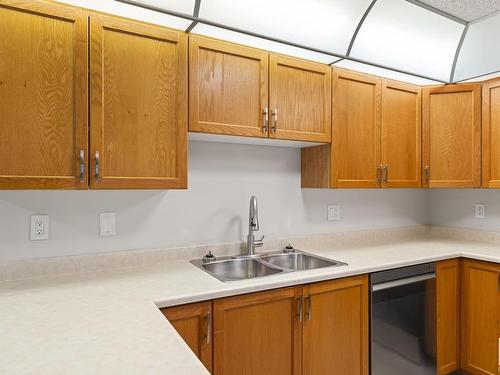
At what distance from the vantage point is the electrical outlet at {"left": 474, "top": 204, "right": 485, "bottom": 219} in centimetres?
276

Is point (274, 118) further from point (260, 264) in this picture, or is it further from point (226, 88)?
point (260, 264)

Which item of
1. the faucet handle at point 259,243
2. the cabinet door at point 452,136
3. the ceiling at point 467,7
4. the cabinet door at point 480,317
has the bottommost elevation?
the cabinet door at point 480,317

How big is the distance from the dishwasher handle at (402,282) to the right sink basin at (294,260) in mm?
362

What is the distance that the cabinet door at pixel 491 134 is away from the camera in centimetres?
240

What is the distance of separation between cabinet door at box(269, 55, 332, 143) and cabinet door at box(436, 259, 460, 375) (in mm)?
1196

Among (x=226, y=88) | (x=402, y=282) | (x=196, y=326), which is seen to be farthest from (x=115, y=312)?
(x=402, y=282)

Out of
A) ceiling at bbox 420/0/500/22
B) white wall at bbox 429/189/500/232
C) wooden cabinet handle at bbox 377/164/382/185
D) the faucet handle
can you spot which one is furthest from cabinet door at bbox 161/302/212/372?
white wall at bbox 429/189/500/232

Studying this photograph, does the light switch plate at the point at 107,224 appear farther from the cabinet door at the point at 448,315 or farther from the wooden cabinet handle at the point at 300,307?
the cabinet door at the point at 448,315

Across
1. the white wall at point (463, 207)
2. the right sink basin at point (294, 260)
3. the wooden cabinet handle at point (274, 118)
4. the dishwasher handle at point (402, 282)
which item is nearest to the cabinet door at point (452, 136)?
the white wall at point (463, 207)

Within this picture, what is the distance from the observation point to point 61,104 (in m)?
1.42

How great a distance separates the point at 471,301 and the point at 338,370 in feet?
3.70

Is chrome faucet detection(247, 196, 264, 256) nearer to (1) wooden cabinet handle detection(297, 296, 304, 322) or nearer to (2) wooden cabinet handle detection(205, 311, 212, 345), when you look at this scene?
(1) wooden cabinet handle detection(297, 296, 304, 322)

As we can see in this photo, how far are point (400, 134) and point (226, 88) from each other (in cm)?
142

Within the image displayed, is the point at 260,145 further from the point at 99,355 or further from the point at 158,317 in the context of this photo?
the point at 99,355
